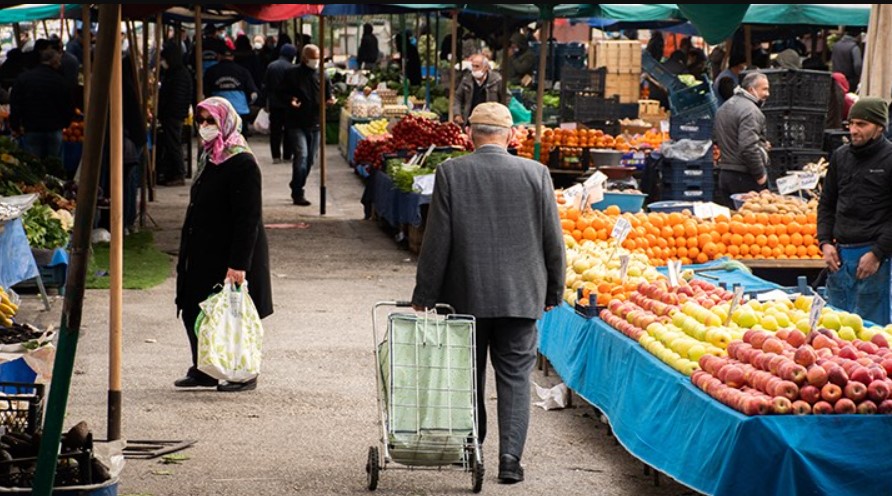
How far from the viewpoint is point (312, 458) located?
7961mm

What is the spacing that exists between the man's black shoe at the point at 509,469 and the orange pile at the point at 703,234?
4144 millimetres

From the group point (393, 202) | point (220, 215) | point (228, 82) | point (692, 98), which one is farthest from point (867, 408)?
point (228, 82)

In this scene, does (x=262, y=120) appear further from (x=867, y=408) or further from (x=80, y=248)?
(x=80, y=248)

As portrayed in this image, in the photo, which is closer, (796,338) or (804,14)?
(796,338)

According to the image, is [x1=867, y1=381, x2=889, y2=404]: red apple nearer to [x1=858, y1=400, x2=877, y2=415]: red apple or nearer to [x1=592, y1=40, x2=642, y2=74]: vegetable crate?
[x1=858, y1=400, x2=877, y2=415]: red apple

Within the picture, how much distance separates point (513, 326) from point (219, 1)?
353cm

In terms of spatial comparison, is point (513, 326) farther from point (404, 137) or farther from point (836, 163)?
point (404, 137)

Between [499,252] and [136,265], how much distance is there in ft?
27.2

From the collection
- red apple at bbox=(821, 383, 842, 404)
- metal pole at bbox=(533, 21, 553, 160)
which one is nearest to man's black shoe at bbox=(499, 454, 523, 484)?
red apple at bbox=(821, 383, 842, 404)

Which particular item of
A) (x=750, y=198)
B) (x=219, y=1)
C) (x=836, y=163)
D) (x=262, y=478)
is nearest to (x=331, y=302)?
(x=750, y=198)

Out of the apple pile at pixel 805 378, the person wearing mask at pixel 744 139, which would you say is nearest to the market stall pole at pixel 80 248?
the apple pile at pixel 805 378

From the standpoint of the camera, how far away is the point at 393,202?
17000mm

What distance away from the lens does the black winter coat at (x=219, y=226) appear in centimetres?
903

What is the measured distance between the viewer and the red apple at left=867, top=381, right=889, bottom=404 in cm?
635
